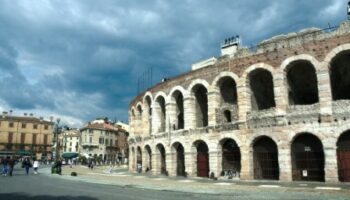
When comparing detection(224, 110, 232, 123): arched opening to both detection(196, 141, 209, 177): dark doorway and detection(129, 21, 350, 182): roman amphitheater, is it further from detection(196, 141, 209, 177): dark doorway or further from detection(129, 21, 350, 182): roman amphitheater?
detection(196, 141, 209, 177): dark doorway

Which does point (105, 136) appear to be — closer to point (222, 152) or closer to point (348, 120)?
point (222, 152)

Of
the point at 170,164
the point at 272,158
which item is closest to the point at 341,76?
the point at 272,158

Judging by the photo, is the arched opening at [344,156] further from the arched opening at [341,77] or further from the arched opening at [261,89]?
the arched opening at [261,89]

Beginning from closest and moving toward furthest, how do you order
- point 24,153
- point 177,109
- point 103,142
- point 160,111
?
point 177,109 → point 160,111 → point 24,153 → point 103,142

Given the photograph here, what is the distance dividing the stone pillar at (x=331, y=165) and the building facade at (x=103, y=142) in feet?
213

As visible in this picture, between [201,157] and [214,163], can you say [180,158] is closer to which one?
[201,157]

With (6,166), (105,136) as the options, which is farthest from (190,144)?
(105,136)

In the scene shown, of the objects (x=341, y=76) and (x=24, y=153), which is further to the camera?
(x=24, y=153)

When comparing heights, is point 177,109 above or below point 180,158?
above

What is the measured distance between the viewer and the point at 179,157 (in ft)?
109

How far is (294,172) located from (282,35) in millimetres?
11881

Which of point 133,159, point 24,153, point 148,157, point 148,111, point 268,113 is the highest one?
point 148,111

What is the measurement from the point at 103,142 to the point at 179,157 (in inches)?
2328

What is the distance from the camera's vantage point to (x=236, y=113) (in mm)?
28516
